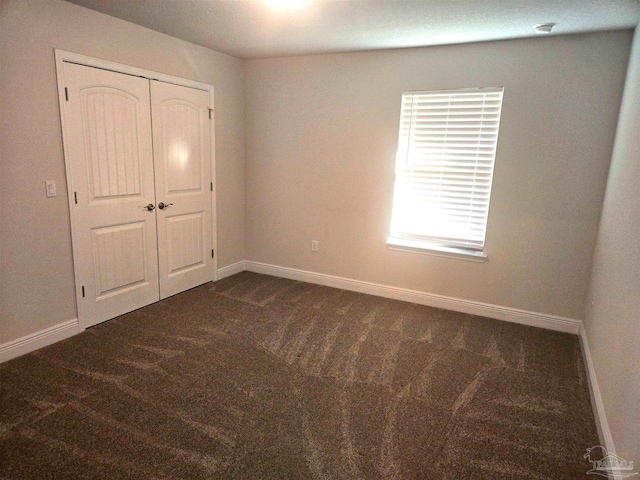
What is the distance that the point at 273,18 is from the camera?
2865 mm

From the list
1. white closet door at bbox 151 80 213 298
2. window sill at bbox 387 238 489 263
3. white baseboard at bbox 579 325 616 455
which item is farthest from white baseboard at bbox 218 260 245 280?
white baseboard at bbox 579 325 616 455

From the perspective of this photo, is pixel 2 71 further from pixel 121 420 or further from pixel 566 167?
pixel 566 167

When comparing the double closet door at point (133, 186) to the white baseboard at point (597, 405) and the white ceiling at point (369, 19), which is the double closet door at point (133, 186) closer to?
the white ceiling at point (369, 19)

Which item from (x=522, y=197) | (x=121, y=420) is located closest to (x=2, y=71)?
(x=121, y=420)

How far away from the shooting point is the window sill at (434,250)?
12.0 ft

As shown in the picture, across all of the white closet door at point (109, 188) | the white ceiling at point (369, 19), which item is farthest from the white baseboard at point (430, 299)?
the white ceiling at point (369, 19)

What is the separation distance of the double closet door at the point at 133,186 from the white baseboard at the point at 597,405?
11.9 feet

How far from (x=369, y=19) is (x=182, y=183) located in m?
2.33

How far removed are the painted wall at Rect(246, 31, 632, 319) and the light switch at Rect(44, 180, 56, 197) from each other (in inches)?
87.6

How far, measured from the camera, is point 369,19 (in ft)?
9.22

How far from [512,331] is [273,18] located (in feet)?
10.8

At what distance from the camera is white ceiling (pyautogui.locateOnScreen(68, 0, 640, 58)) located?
2.48 metres

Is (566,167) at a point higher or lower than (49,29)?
lower

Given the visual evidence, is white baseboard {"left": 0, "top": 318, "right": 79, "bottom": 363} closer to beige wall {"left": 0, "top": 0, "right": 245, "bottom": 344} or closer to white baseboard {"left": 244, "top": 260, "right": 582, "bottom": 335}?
beige wall {"left": 0, "top": 0, "right": 245, "bottom": 344}
